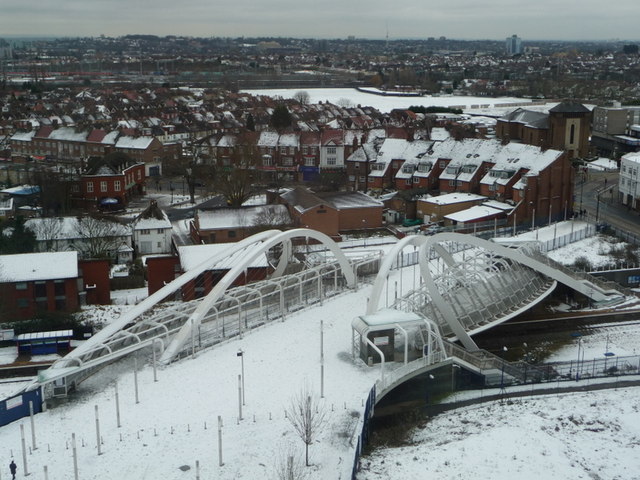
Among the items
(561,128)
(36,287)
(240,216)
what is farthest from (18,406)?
(561,128)

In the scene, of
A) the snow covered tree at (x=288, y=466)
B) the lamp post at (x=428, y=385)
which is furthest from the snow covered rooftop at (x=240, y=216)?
the snow covered tree at (x=288, y=466)

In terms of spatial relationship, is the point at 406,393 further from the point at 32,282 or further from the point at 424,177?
the point at 424,177

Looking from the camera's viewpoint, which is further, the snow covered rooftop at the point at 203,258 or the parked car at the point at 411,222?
the parked car at the point at 411,222

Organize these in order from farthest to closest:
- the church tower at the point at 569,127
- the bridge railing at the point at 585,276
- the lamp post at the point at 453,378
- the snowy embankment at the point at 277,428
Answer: the church tower at the point at 569,127 < the bridge railing at the point at 585,276 < the lamp post at the point at 453,378 < the snowy embankment at the point at 277,428

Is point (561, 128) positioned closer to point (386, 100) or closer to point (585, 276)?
point (585, 276)

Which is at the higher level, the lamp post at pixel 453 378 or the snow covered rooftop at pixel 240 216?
the snow covered rooftop at pixel 240 216

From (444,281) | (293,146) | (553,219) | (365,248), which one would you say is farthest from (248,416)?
(293,146)

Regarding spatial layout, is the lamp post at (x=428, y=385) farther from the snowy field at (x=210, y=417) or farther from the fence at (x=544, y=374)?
the snowy field at (x=210, y=417)
